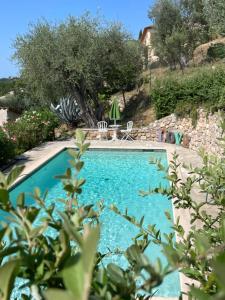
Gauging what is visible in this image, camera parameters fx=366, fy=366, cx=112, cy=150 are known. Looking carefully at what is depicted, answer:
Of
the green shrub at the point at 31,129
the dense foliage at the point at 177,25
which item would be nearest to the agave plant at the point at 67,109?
the green shrub at the point at 31,129

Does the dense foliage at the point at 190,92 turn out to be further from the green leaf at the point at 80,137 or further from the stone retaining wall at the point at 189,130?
the green leaf at the point at 80,137

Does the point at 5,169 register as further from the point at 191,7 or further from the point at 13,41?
the point at 191,7

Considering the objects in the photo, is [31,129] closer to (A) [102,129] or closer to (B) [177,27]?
(A) [102,129]

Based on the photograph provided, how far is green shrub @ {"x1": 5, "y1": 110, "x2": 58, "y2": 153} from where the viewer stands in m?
15.2

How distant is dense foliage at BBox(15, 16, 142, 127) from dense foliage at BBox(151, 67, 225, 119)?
2.94 meters

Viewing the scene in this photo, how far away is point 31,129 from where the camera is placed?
16188 mm

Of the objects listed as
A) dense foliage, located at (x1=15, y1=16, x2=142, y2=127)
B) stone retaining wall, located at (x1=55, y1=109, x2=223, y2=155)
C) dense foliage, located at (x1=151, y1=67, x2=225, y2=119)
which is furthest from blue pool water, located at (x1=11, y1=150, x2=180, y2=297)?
dense foliage, located at (x1=15, y1=16, x2=142, y2=127)

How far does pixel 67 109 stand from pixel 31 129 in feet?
14.7

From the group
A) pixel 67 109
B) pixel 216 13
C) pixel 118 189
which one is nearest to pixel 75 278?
pixel 118 189

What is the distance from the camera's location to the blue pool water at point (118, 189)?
6949 millimetres

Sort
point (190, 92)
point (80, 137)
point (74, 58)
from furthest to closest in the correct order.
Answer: point (74, 58) → point (190, 92) → point (80, 137)

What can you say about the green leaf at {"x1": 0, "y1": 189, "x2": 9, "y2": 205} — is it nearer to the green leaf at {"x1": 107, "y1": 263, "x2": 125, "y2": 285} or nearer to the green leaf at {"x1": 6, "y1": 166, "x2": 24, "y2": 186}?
the green leaf at {"x1": 6, "y1": 166, "x2": 24, "y2": 186}

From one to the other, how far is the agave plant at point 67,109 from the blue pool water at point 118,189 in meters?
4.59

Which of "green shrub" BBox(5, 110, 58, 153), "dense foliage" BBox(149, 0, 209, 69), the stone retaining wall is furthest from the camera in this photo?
"dense foliage" BBox(149, 0, 209, 69)
